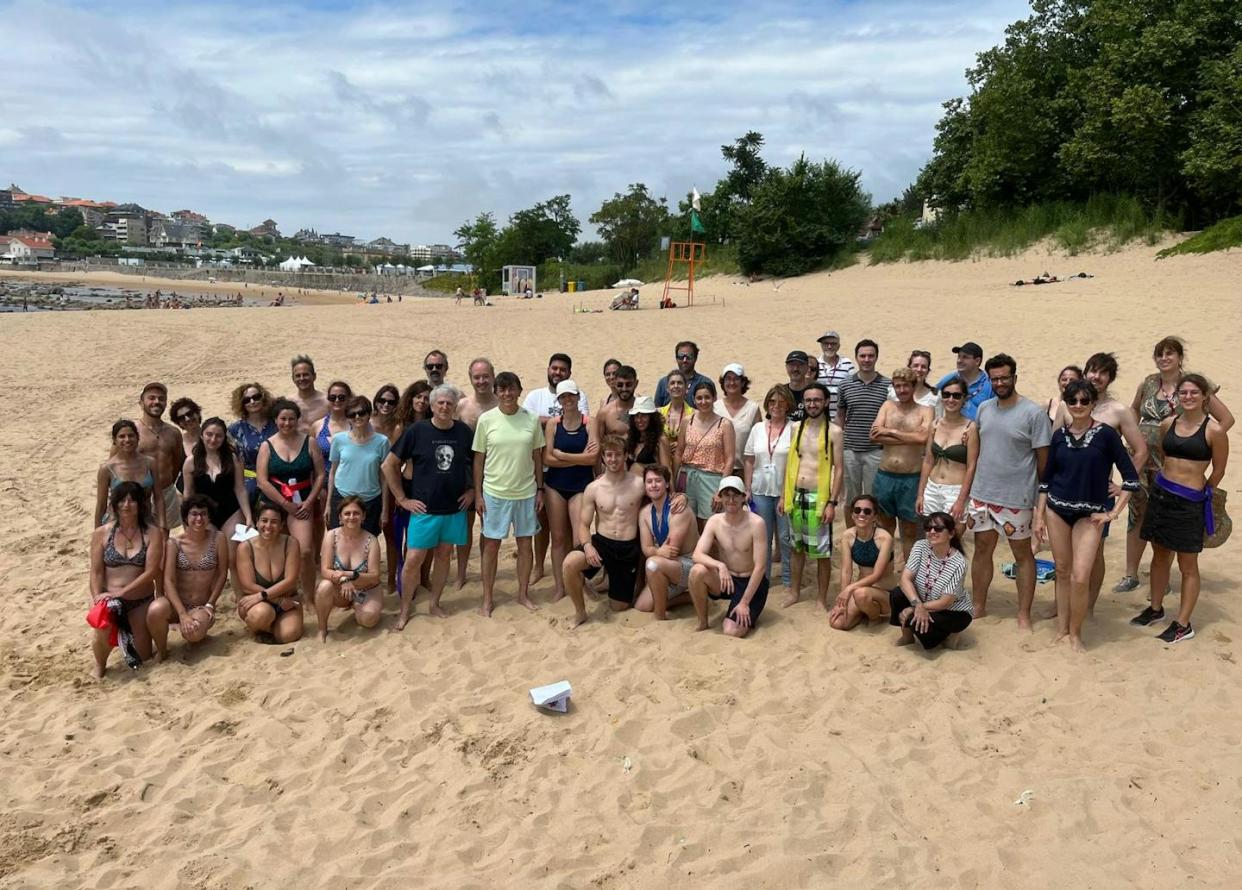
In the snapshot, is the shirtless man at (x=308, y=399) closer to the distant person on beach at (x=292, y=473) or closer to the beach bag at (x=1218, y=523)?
the distant person on beach at (x=292, y=473)

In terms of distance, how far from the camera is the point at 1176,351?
17.9 feet

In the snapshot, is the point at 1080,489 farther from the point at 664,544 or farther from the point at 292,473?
the point at 292,473

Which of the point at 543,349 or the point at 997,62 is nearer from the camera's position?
the point at 543,349

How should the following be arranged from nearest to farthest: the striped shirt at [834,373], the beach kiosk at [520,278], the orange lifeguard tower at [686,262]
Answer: the striped shirt at [834,373] < the orange lifeguard tower at [686,262] < the beach kiosk at [520,278]

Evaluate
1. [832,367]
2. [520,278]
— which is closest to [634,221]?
[520,278]

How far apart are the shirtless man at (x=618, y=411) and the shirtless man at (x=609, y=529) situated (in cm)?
13

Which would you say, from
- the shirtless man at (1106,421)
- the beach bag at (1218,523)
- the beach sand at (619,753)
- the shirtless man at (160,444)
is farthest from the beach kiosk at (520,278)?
the beach bag at (1218,523)

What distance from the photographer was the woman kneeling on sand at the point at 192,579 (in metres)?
5.37

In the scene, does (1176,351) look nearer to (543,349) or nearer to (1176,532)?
(1176,532)

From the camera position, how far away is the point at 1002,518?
536cm

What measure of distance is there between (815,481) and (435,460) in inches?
101

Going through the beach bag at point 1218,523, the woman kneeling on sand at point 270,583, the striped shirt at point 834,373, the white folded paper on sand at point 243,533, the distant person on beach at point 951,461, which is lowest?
the woman kneeling on sand at point 270,583

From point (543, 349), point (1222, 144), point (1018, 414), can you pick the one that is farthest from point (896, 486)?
point (1222, 144)

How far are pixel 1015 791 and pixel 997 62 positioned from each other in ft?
95.2
